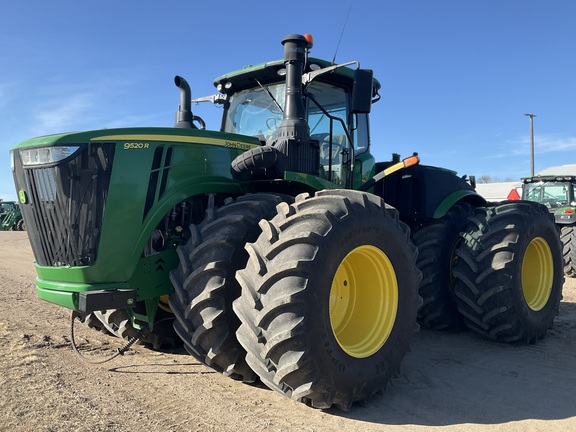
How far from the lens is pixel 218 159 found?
4406mm

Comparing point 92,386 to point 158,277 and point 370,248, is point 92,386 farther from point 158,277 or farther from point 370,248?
point 370,248

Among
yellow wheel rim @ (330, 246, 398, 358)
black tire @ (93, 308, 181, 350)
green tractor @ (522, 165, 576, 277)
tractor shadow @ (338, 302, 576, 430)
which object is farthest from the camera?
green tractor @ (522, 165, 576, 277)

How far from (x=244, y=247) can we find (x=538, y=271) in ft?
13.5

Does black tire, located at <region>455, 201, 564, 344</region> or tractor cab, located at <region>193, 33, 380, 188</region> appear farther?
black tire, located at <region>455, 201, 564, 344</region>

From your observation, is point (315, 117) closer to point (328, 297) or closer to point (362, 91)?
point (362, 91)

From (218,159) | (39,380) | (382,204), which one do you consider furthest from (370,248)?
(39,380)

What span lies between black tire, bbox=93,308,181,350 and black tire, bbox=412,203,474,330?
2.72m

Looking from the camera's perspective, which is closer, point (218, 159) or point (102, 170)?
point (102, 170)

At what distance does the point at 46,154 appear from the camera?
372 centimetres

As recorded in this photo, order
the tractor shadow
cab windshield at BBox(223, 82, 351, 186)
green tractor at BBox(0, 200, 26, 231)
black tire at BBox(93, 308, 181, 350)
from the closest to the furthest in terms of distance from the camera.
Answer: the tractor shadow, black tire at BBox(93, 308, 181, 350), cab windshield at BBox(223, 82, 351, 186), green tractor at BBox(0, 200, 26, 231)

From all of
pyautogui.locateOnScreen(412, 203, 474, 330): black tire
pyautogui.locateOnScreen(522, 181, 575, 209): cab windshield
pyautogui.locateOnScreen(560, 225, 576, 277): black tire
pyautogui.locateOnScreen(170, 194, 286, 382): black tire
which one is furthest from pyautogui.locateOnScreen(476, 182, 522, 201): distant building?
pyautogui.locateOnScreen(170, 194, 286, 382): black tire

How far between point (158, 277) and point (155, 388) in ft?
2.76

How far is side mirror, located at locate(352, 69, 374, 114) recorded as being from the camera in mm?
4301

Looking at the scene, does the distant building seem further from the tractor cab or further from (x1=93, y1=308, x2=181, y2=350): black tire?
(x1=93, y1=308, x2=181, y2=350): black tire
